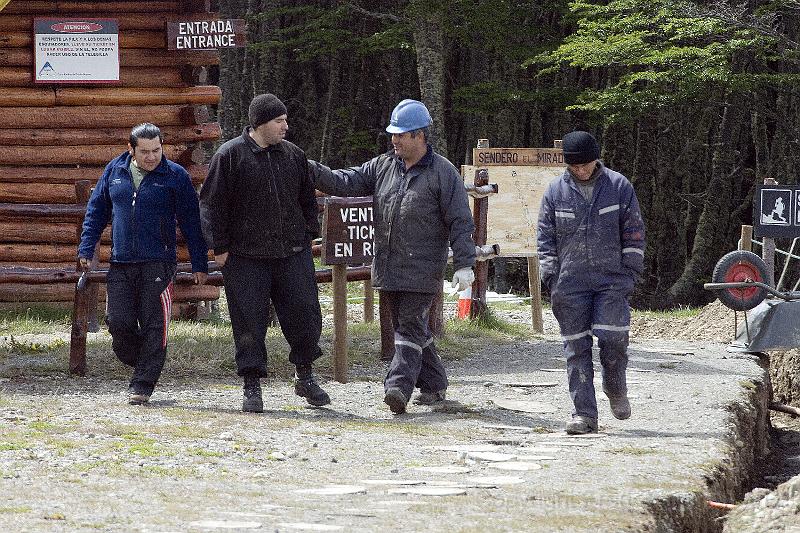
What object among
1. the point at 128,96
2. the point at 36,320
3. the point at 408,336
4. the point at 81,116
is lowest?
the point at 36,320

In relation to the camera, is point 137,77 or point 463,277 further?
point 137,77

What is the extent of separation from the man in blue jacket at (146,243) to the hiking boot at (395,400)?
1.48 m

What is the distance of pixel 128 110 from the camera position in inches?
551

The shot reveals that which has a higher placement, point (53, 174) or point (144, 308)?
point (53, 174)

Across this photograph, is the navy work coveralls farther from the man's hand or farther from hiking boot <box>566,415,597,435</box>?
the man's hand

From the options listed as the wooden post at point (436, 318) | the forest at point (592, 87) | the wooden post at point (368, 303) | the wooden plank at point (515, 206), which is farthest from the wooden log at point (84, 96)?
the forest at point (592, 87)

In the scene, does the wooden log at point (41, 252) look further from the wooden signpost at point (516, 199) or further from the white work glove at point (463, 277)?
the white work glove at point (463, 277)

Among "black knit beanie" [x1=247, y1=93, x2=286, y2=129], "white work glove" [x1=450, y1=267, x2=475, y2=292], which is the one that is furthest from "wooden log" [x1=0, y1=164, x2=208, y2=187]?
"white work glove" [x1=450, y1=267, x2=475, y2=292]

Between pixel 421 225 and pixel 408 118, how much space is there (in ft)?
2.10

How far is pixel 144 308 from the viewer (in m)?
8.84

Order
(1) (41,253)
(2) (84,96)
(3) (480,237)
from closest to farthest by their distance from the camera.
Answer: (3) (480,237)
(2) (84,96)
(1) (41,253)

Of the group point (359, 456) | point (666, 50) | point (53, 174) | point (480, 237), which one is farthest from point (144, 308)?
point (666, 50)

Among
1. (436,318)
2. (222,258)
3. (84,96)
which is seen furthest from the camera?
(84,96)

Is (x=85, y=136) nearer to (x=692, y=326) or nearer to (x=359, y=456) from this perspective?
Answer: (x=692, y=326)
